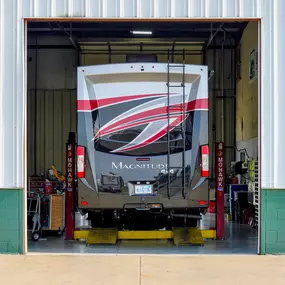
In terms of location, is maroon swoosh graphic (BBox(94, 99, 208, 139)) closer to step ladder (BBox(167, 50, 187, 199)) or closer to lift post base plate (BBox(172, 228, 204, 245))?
step ladder (BBox(167, 50, 187, 199))

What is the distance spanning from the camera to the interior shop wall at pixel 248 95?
1399 centimetres

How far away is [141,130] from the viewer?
918 cm

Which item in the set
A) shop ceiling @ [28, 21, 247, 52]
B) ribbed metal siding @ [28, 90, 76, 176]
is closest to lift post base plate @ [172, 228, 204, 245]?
shop ceiling @ [28, 21, 247, 52]

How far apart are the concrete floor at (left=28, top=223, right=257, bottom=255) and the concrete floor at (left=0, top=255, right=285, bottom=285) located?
457 mm

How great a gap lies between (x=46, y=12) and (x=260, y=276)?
4.67 m

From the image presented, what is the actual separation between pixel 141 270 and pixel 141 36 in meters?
9.60

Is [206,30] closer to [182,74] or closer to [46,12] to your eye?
[182,74]

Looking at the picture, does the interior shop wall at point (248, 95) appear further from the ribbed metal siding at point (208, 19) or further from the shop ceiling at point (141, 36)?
the ribbed metal siding at point (208, 19)

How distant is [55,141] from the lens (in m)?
17.7

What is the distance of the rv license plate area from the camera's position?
912 centimetres

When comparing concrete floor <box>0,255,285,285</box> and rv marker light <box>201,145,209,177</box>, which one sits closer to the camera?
concrete floor <box>0,255,285,285</box>

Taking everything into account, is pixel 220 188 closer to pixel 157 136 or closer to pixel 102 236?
pixel 157 136

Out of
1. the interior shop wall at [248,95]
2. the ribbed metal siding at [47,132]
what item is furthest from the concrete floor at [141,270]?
the ribbed metal siding at [47,132]

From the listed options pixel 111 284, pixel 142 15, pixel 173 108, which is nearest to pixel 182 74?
pixel 173 108
